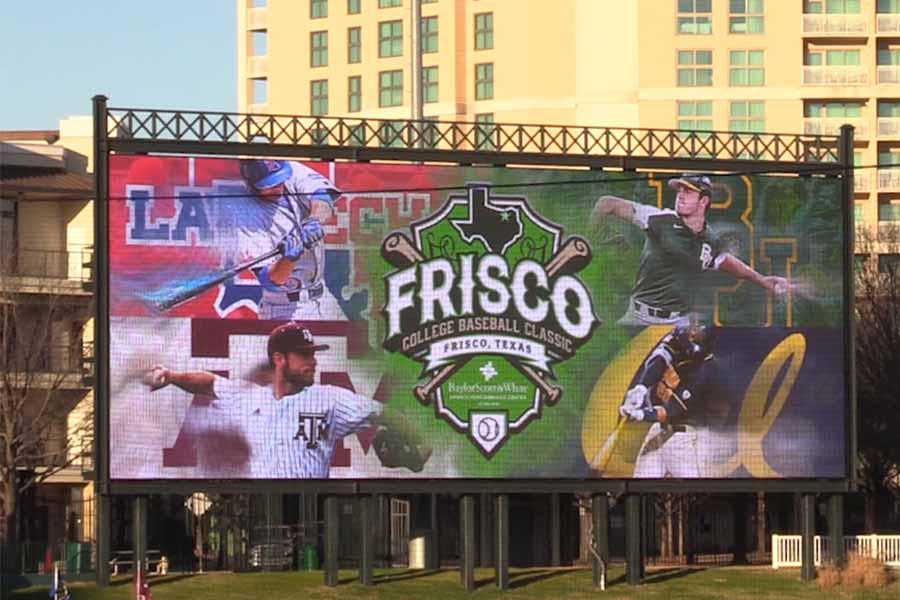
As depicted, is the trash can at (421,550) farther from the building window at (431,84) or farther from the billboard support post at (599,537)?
the building window at (431,84)

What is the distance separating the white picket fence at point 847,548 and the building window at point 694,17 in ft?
187

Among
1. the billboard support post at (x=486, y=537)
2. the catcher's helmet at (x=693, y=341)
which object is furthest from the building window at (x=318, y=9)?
the catcher's helmet at (x=693, y=341)

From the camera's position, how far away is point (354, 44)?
118 m

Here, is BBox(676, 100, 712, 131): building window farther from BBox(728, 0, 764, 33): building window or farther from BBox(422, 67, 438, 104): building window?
BBox(422, 67, 438, 104): building window

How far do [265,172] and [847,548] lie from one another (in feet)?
60.2

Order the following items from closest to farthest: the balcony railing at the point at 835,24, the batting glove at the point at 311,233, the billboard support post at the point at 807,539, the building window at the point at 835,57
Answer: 1. the batting glove at the point at 311,233
2. the billboard support post at the point at 807,539
3. the balcony railing at the point at 835,24
4. the building window at the point at 835,57

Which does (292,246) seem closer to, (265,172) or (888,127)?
(265,172)

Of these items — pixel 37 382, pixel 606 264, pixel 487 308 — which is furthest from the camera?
pixel 37 382

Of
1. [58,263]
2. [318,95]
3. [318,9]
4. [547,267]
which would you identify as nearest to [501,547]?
[547,267]

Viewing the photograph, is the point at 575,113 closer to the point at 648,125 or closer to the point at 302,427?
the point at 648,125

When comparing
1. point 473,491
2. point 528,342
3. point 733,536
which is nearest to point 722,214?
point 528,342

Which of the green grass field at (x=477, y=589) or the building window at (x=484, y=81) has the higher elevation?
the building window at (x=484, y=81)

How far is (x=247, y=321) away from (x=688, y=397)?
10.7 meters

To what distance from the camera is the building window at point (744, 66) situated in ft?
363
